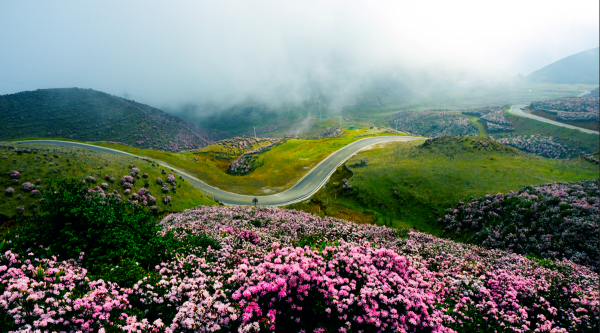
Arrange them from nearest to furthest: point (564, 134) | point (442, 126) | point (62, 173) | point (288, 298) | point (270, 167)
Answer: point (288, 298)
point (62, 173)
point (564, 134)
point (270, 167)
point (442, 126)

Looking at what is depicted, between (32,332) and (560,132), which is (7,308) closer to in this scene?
(32,332)

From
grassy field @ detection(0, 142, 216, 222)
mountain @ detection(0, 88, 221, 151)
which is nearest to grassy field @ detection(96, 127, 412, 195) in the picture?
grassy field @ detection(0, 142, 216, 222)

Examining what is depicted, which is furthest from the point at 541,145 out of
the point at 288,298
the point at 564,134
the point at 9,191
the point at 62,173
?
the point at 9,191

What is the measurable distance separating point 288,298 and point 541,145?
4143 inches

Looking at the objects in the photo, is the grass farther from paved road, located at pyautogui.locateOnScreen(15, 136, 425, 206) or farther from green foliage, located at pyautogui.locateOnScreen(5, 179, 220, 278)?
green foliage, located at pyautogui.locateOnScreen(5, 179, 220, 278)

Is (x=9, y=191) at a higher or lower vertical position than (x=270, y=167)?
higher

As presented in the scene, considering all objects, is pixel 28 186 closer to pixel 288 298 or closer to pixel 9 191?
pixel 9 191

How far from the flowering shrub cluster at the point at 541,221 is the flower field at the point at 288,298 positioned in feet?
42.3

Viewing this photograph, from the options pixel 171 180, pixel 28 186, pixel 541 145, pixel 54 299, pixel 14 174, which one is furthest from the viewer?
pixel 541 145

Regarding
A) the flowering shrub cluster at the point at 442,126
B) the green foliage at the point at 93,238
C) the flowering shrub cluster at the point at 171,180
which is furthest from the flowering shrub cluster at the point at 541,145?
the flowering shrub cluster at the point at 171,180

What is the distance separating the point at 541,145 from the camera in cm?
7431

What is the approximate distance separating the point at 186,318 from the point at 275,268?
290 cm

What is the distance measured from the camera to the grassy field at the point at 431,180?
3731cm

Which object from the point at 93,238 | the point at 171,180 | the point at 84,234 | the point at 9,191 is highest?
the point at 9,191
